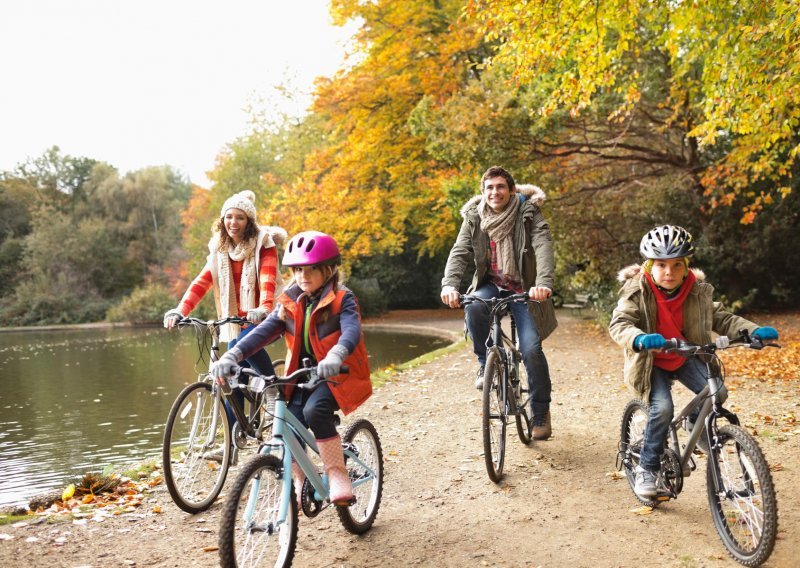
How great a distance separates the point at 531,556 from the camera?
3744mm

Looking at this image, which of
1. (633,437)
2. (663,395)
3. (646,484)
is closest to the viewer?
(663,395)

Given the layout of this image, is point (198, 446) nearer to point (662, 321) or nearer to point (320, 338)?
point (320, 338)

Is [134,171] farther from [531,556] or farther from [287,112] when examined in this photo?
Answer: [531,556]

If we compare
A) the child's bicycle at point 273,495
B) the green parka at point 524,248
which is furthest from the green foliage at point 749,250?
the child's bicycle at point 273,495

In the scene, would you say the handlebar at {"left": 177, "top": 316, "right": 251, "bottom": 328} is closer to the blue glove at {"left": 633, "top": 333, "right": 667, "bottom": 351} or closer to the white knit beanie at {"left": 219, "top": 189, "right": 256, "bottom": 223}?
the white knit beanie at {"left": 219, "top": 189, "right": 256, "bottom": 223}

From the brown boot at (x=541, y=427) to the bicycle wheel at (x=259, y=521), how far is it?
9.47 ft

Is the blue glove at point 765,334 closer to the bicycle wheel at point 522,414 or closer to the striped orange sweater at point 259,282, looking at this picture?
the bicycle wheel at point 522,414

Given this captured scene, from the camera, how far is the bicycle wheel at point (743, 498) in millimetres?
3279

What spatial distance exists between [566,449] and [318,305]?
2933mm

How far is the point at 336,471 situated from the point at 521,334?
2188 millimetres

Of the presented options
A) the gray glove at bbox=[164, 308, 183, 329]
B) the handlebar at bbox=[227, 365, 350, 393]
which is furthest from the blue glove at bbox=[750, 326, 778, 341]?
the gray glove at bbox=[164, 308, 183, 329]

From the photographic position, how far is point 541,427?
5.85m

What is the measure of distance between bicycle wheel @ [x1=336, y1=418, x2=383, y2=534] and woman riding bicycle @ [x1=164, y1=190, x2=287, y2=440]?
129 centimetres

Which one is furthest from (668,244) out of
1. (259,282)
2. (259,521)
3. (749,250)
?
(749,250)
